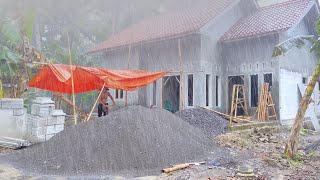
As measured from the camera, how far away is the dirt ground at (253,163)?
214 inches

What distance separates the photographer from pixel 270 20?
38.3 feet

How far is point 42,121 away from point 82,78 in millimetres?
1932

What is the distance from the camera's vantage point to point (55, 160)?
6.23 meters

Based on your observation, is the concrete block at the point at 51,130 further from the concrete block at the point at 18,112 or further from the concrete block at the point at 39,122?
the concrete block at the point at 18,112

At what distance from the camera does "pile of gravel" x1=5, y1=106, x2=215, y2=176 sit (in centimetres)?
595

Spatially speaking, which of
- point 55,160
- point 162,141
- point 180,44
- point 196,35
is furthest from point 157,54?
point 55,160

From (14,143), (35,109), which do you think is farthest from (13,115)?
(14,143)

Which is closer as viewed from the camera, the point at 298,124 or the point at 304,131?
the point at 298,124

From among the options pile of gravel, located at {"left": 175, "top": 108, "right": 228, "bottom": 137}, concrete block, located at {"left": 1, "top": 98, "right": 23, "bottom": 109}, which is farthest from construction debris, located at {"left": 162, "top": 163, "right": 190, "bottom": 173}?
concrete block, located at {"left": 1, "top": 98, "right": 23, "bottom": 109}

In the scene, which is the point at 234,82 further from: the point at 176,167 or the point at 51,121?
the point at 51,121

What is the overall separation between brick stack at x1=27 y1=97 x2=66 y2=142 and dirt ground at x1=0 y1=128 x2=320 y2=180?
80 cm

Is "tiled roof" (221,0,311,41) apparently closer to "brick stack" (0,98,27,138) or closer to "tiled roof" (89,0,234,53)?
"tiled roof" (89,0,234,53)

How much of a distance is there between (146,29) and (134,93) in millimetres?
3158

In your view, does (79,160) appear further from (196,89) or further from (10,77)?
(196,89)
